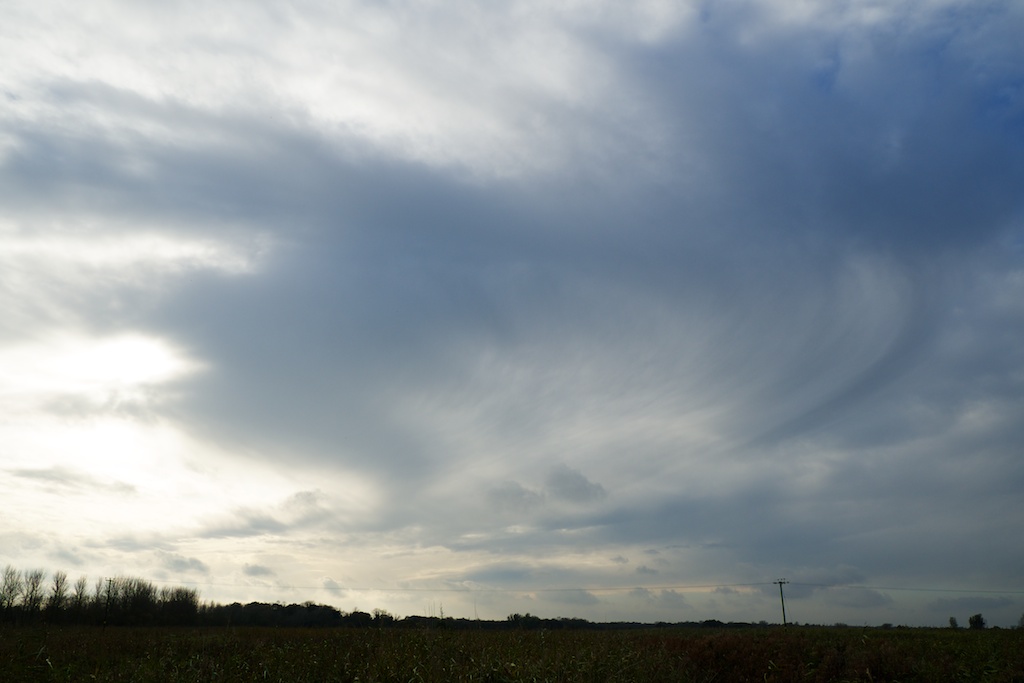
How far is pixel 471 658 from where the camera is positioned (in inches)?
947

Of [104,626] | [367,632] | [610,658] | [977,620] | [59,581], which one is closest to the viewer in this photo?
[610,658]

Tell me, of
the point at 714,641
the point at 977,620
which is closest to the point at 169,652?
the point at 714,641

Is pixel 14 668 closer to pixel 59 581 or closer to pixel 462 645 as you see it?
pixel 462 645

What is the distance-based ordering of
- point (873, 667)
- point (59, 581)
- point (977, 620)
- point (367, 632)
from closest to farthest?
point (873, 667) → point (367, 632) → point (59, 581) → point (977, 620)

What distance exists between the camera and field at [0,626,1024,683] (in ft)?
76.4

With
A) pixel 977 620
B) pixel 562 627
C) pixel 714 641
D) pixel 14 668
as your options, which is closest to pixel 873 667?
pixel 714 641

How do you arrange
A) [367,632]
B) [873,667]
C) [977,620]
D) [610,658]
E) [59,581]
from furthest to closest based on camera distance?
[977,620], [59,581], [367,632], [873,667], [610,658]

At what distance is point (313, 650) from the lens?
31.3m

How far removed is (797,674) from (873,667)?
10.7 feet

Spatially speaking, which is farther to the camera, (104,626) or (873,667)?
(104,626)

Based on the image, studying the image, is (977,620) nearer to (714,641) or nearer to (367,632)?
(714,641)

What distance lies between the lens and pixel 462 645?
2720 centimetres

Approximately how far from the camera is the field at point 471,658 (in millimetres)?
23281

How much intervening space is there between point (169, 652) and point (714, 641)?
28289mm
